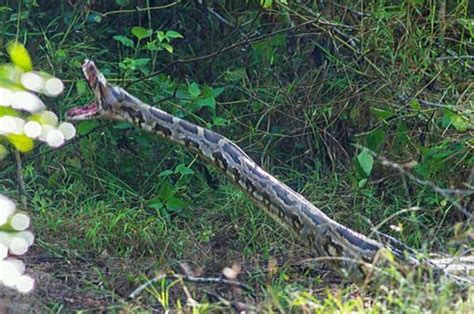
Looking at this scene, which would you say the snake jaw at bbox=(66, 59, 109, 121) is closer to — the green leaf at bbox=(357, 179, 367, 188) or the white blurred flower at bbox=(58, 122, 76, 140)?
the white blurred flower at bbox=(58, 122, 76, 140)

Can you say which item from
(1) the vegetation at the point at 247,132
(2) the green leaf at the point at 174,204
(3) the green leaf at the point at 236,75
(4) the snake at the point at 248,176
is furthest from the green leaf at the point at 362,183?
(3) the green leaf at the point at 236,75

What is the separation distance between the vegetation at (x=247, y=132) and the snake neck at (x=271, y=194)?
330mm

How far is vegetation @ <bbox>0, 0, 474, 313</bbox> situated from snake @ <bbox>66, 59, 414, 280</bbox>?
324 millimetres

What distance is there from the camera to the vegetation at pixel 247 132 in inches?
202

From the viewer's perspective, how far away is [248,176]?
4.68 metres

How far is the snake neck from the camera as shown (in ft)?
13.9

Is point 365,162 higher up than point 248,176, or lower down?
lower down

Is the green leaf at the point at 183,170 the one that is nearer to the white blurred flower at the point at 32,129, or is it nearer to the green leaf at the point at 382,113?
the green leaf at the point at 382,113

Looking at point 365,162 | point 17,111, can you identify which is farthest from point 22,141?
point 365,162

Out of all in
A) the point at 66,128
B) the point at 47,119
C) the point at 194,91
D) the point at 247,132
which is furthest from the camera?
the point at 247,132

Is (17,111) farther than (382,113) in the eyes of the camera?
No

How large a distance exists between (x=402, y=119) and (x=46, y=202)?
7.66 ft

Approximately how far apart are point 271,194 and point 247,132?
1722 millimetres

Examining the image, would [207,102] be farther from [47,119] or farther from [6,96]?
[6,96]
